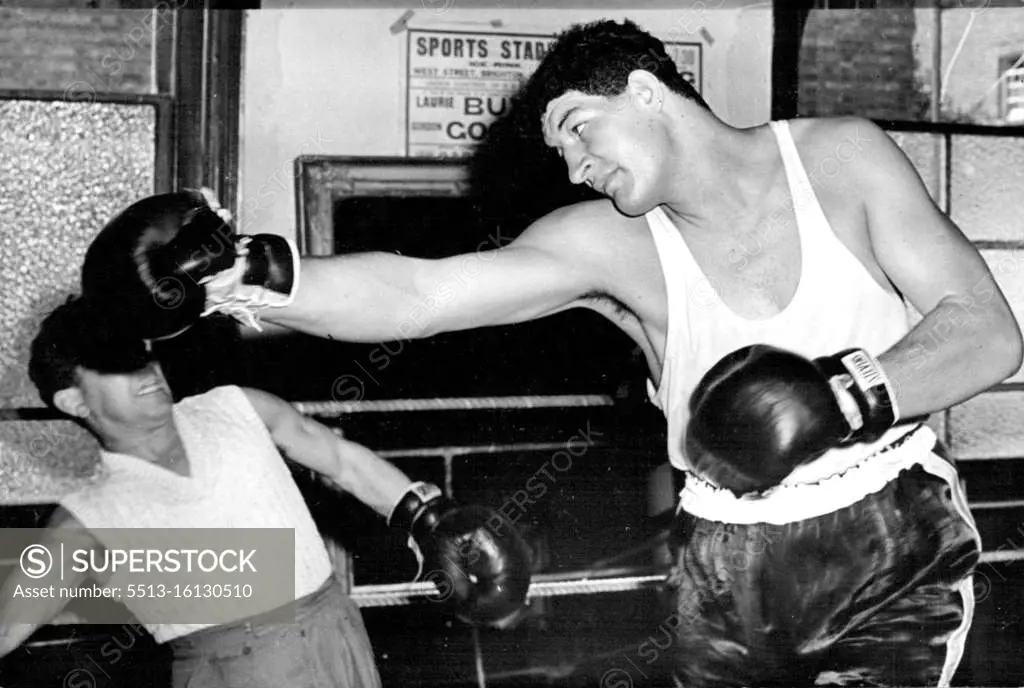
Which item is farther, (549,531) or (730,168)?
(549,531)

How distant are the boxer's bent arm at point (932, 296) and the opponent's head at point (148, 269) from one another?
824mm

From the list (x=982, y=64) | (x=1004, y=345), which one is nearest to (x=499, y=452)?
(x=1004, y=345)

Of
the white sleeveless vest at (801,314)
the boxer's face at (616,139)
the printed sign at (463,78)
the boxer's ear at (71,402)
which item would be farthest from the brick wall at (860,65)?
the boxer's ear at (71,402)

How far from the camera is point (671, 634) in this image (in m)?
1.29

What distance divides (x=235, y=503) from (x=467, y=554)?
375mm

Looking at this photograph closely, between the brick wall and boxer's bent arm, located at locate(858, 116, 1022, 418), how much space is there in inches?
18.7

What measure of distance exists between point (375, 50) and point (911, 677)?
124 cm

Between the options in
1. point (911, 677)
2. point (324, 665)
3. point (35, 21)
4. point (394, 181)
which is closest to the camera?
point (911, 677)

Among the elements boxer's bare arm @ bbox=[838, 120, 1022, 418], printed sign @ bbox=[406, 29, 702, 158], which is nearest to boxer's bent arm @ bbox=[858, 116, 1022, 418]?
boxer's bare arm @ bbox=[838, 120, 1022, 418]

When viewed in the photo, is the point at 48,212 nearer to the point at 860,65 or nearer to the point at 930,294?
the point at 930,294

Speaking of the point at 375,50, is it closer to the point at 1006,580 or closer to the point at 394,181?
the point at 394,181

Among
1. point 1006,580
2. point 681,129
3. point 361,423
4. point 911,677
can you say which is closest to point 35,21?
point 361,423

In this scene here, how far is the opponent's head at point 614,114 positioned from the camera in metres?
1.14

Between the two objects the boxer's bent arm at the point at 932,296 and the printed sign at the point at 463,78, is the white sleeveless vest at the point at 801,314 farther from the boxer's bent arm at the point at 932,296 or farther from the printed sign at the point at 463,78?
the printed sign at the point at 463,78
